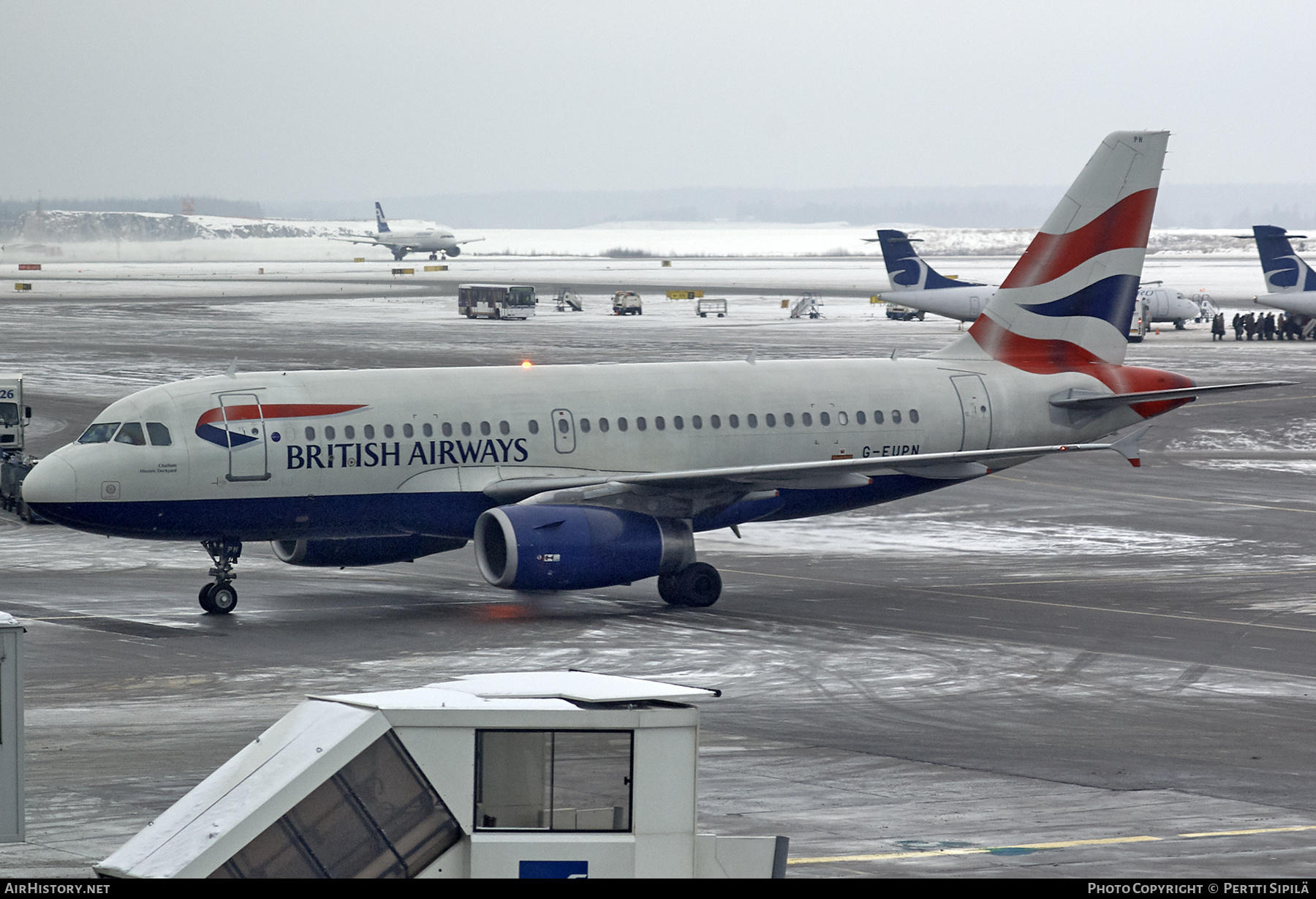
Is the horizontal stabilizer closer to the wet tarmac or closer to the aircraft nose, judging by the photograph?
the wet tarmac

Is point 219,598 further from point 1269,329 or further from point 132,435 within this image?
point 1269,329

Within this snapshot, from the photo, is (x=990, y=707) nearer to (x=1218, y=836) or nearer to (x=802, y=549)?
(x=1218, y=836)

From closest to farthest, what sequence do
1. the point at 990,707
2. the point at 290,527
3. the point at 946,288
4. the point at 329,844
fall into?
the point at 329,844, the point at 990,707, the point at 290,527, the point at 946,288

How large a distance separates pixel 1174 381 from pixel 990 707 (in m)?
16.7

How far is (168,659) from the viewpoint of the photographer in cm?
2748

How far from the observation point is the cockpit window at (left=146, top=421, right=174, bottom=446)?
30.9 m

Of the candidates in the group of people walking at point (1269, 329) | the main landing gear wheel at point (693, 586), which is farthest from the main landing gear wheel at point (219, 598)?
the group of people walking at point (1269, 329)

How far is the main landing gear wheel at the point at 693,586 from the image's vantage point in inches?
1280

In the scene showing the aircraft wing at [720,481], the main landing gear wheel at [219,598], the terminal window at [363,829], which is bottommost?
the main landing gear wheel at [219,598]

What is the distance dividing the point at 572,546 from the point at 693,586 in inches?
117

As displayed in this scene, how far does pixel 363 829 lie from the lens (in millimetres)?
9805

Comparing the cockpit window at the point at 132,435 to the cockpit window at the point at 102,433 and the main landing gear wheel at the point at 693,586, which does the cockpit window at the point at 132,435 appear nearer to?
the cockpit window at the point at 102,433

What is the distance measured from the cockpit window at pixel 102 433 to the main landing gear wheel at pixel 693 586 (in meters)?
9.95

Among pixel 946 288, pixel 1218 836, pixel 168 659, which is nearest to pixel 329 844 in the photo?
pixel 1218 836
